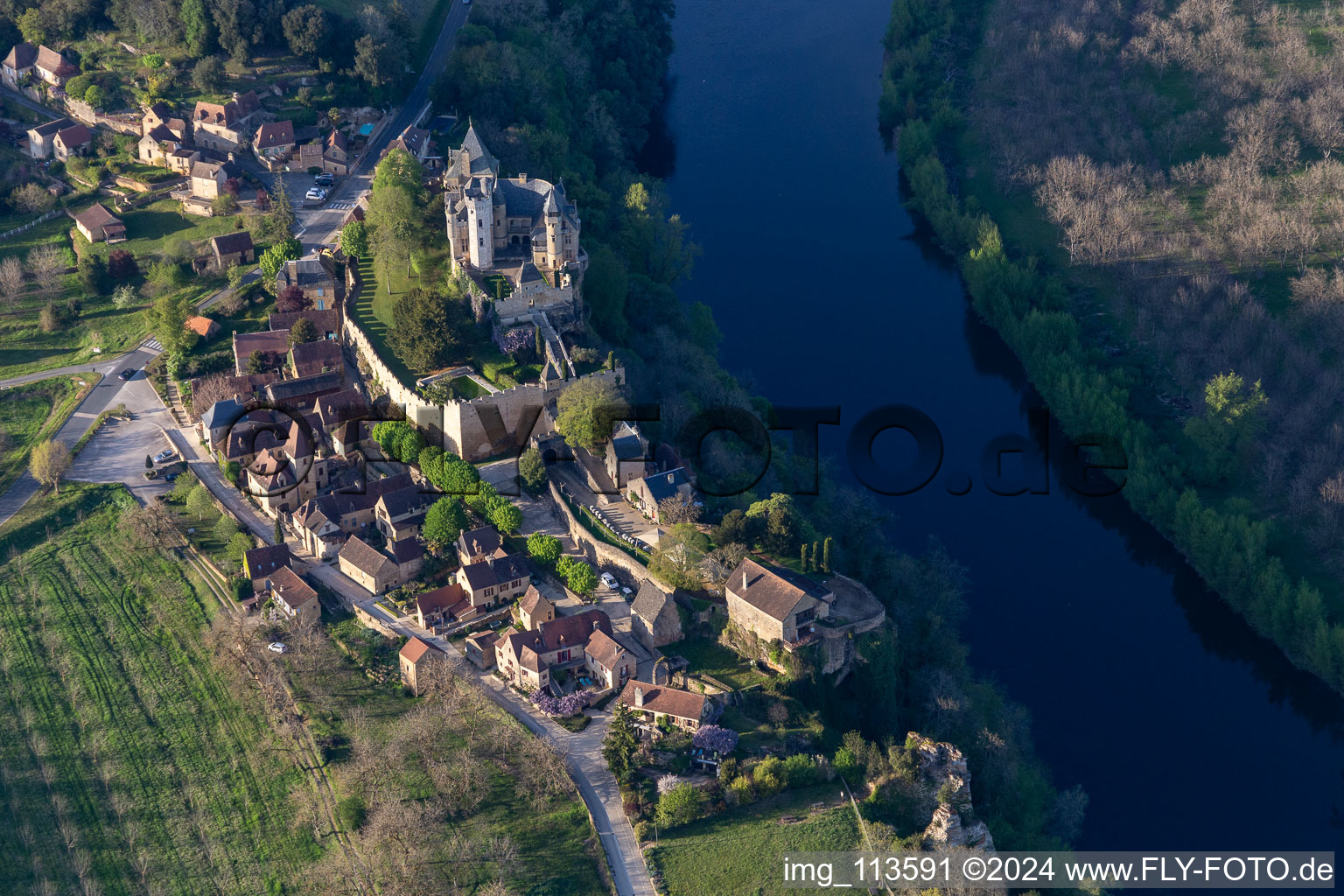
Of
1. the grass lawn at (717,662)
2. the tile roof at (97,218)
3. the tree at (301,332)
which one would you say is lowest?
the grass lawn at (717,662)

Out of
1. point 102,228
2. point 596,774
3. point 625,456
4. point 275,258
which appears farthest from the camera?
point 102,228

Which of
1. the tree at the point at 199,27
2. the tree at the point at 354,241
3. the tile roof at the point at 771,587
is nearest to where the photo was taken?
the tile roof at the point at 771,587

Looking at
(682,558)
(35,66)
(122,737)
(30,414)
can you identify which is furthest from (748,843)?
(35,66)

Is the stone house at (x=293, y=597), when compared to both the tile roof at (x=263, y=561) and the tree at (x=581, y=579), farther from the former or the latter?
the tree at (x=581, y=579)

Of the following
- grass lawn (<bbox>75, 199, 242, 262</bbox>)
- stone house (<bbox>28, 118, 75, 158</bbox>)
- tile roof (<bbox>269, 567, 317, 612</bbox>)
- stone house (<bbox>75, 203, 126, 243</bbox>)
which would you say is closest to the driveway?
tile roof (<bbox>269, 567, 317, 612</bbox>)

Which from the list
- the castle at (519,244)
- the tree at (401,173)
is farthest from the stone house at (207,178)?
the castle at (519,244)

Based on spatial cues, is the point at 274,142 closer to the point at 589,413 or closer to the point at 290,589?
the point at 589,413
